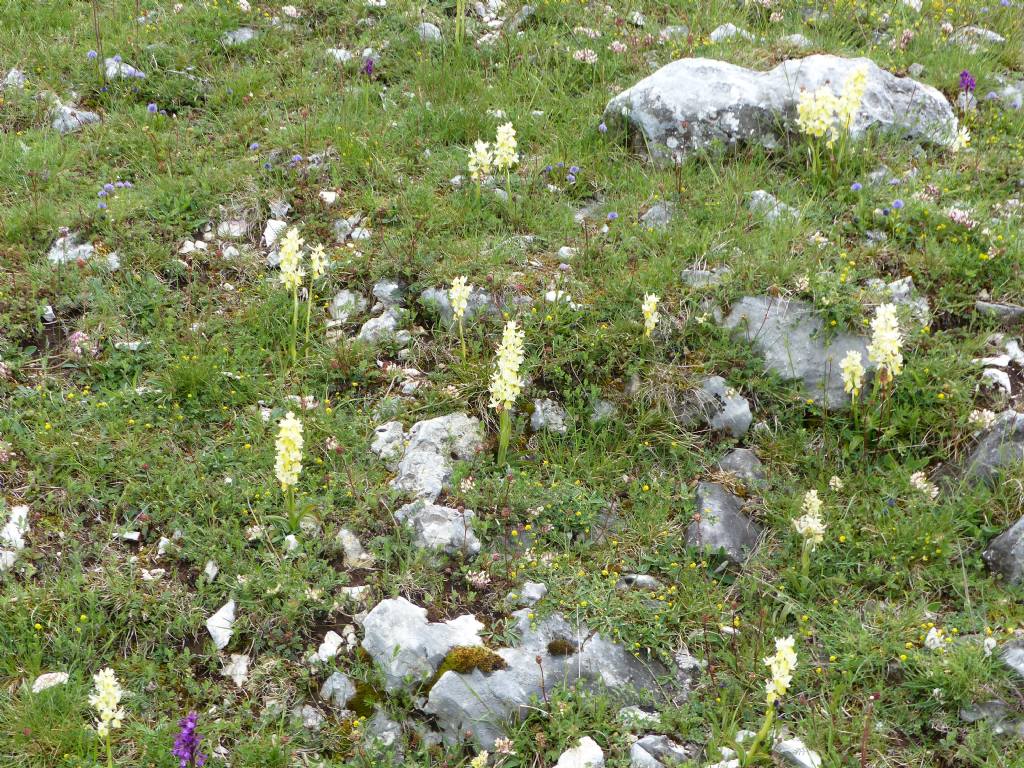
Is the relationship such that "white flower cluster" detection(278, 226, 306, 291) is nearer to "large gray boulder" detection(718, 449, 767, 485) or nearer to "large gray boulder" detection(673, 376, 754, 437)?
"large gray boulder" detection(673, 376, 754, 437)

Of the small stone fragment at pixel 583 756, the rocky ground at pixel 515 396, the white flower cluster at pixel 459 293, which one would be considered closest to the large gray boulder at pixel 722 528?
the rocky ground at pixel 515 396

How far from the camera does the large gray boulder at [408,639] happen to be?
445 cm

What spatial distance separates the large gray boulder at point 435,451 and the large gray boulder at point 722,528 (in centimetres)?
149

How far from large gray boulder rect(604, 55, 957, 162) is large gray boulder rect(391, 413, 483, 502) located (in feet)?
10.6

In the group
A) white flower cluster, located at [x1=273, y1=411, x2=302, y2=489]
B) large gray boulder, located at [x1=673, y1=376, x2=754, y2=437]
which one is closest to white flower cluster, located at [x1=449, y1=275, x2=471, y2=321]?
white flower cluster, located at [x1=273, y1=411, x2=302, y2=489]

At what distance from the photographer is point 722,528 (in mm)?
5199

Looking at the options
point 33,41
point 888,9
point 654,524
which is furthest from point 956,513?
point 33,41

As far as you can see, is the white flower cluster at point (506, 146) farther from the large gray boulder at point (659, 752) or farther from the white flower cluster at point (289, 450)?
the large gray boulder at point (659, 752)

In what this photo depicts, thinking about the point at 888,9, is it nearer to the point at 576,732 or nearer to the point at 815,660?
the point at 815,660

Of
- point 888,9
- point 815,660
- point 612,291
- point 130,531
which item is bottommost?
point 815,660

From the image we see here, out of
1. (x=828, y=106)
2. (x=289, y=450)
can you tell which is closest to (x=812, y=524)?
(x=289, y=450)

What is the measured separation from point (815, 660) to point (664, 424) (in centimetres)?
178

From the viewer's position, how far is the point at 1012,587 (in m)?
4.70

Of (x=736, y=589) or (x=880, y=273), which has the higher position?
(x=880, y=273)
